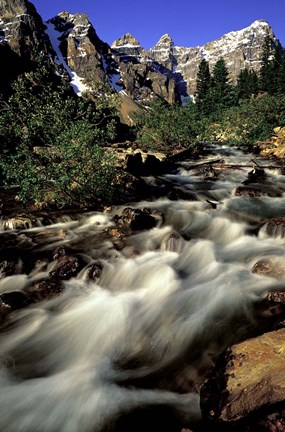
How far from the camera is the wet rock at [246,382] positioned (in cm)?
383

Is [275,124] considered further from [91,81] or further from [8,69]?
[8,69]

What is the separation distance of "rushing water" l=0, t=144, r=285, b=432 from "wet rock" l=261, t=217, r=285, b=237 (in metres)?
0.16

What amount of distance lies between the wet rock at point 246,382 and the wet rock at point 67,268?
4888 millimetres

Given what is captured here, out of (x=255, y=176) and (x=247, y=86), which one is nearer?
(x=255, y=176)

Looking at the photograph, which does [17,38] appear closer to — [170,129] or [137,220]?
[170,129]

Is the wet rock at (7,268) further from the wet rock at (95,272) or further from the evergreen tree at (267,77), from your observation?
the evergreen tree at (267,77)

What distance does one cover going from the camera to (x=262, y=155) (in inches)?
1102

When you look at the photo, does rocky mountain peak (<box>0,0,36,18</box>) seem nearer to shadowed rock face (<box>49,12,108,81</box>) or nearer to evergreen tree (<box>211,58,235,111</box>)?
shadowed rock face (<box>49,12,108,81</box>)

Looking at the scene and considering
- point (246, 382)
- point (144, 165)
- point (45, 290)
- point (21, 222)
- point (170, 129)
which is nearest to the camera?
point (246, 382)

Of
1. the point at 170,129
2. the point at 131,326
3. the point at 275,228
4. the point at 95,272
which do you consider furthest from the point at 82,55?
the point at 131,326

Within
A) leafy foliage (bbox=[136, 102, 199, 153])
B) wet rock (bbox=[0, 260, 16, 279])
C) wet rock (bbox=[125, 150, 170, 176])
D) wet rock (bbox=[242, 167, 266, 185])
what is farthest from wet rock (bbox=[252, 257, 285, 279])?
leafy foliage (bbox=[136, 102, 199, 153])

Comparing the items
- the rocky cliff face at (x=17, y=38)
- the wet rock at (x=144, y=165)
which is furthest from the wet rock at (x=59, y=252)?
the rocky cliff face at (x=17, y=38)

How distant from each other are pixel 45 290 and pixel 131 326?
2.46 metres

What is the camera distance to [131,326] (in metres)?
6.68
